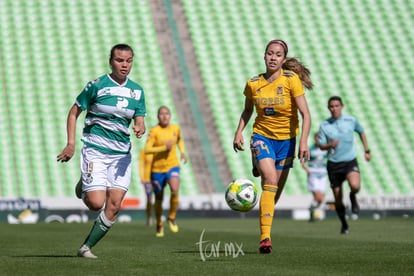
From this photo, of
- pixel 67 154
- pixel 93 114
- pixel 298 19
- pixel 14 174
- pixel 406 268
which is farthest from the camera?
pixel 298 19

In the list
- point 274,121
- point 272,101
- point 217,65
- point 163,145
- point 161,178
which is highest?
point 217,65

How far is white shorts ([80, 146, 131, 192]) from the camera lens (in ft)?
27.7

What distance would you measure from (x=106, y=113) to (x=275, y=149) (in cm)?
206

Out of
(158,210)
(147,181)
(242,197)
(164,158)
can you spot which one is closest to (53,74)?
(147,181)

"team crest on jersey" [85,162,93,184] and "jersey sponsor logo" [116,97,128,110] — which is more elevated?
"jersey sponsor logo" [116,97,128,110]

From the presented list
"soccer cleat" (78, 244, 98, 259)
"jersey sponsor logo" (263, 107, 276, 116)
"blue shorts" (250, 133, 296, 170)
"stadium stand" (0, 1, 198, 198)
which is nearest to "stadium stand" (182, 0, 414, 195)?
"stadium stand" (0, 1, 198, 198)

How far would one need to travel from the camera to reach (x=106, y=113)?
855cm

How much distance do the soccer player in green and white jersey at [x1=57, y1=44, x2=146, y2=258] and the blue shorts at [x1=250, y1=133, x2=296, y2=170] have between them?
1509mm

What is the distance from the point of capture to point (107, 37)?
105 ft

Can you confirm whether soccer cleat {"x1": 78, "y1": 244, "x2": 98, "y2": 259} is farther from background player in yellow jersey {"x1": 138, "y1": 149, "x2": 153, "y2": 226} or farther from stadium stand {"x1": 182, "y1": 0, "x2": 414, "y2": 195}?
stadium stand {"x1": 182, "y1": 0, "x2": 414, "y2": 195}

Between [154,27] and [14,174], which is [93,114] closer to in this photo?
[14,174]

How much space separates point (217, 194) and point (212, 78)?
742 cm

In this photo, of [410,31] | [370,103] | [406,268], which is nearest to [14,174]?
[370,103]

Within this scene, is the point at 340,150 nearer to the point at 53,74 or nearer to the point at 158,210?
the point at 158,210
